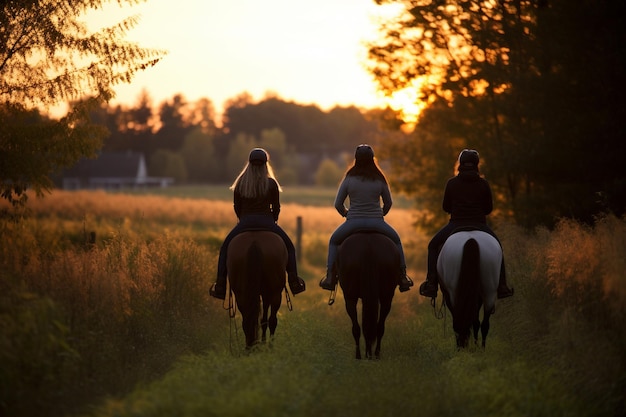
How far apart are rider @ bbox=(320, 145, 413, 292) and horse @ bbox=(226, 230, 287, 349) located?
90 cm

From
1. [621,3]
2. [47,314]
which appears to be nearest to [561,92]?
[621,3]

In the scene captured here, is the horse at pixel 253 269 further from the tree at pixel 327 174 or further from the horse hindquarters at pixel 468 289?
the tree at pixel 327 174

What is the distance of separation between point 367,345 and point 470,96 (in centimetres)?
1472

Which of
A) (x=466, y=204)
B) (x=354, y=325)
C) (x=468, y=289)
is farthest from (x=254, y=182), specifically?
(x=468, y=289)

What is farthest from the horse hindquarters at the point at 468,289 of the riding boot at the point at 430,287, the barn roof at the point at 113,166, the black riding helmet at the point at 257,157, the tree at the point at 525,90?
the barn roof at the point at 113,166

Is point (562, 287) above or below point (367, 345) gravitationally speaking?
above

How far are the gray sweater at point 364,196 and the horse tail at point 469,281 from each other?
1.38 metres

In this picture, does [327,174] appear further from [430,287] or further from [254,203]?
[254,203]

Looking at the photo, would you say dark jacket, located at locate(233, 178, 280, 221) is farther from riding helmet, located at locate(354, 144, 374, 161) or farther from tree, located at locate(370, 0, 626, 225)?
tree, located at locate(370, 0, 626, 225)

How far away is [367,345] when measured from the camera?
11461mm

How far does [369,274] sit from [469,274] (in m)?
1.32

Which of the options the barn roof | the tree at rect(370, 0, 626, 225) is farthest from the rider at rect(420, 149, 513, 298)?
the barn roof

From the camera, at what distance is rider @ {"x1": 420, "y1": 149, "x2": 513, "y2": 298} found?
38.4ft

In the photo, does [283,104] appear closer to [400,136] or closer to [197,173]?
[197,173]
